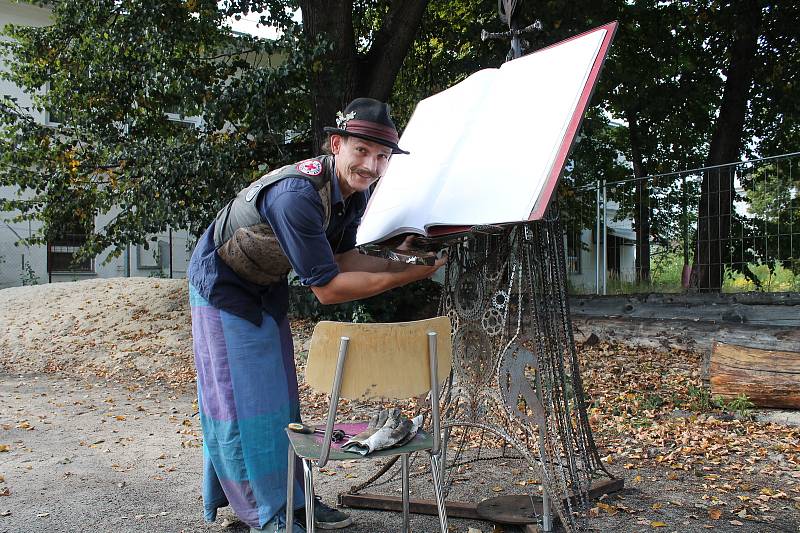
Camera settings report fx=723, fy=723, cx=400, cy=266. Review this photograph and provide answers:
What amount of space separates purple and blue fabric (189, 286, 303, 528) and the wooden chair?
16.4 inches

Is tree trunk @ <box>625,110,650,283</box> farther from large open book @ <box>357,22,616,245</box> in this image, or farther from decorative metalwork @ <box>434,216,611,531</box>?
large open book @ <box>357,22,616,245</box>

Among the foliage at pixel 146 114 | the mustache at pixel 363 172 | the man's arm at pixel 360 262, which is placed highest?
the foliage at pixel 146 114

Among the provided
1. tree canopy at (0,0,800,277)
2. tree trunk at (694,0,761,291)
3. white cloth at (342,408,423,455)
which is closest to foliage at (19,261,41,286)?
tree canopy at (0,0,800,277)

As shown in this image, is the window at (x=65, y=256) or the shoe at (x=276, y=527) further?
the window at (x=65, y=256)

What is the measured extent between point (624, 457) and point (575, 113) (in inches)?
108

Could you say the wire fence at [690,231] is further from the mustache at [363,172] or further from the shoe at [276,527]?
the shoe at [276,527]

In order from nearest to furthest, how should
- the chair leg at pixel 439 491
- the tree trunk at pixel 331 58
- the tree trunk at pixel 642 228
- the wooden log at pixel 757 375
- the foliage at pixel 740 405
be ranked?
the chair leg at pixel 439 491 → the wooden log at pixel 757 375 → the foliage at pixel 740 405 → the tree trunk at pixel 642 228 → the tree trunk at pixel 331 58

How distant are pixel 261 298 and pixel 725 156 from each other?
32.2 feet

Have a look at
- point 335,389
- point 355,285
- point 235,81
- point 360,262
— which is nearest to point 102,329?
point 235,81

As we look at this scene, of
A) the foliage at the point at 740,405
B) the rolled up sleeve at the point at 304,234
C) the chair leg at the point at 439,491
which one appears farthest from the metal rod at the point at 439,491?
the foliage at the point at 740,405

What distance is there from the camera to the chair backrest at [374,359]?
2.39 meters

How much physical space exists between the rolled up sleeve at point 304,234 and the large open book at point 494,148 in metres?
0.51

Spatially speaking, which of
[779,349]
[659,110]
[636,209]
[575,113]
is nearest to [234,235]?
[575,113]

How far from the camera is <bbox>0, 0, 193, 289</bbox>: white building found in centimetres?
1622
